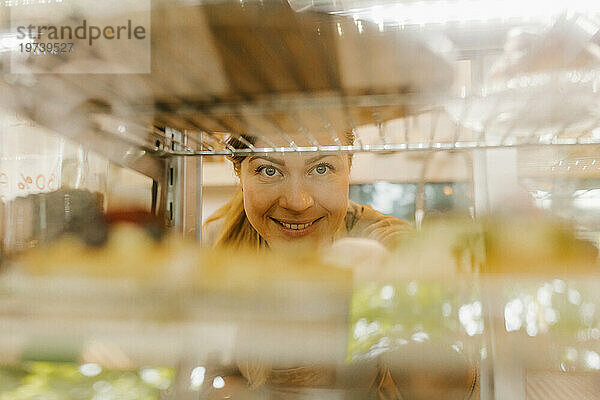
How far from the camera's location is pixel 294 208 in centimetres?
62

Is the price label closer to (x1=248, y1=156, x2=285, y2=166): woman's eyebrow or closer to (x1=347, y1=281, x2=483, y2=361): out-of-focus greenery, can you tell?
(x1=248, y1=156, x2=285, y2=166): woman's eyebrow

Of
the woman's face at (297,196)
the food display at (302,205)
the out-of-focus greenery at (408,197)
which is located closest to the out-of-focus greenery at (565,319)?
the food display at (302,205)

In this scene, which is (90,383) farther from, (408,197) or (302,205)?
(408,197)

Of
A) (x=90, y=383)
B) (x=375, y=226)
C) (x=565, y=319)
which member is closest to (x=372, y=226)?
(x=375, y=226)

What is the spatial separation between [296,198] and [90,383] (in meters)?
0.32

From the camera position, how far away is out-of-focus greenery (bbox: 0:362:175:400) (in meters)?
0.61

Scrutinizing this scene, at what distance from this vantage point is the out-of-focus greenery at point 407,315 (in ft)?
1.86

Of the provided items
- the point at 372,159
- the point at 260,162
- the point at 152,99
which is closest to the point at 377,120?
the point at 372,159

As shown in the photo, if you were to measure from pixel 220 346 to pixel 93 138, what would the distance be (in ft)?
0.98

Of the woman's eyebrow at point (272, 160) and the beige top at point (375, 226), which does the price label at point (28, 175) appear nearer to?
the woman's eyebrow at point (272, 160)

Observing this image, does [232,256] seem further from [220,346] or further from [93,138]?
[93,138]

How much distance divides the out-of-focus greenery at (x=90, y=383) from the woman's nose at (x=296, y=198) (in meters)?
0.23

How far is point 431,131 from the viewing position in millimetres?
597

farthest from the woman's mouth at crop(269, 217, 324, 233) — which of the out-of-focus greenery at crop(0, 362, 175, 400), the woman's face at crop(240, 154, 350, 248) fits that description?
the out-of-focus greenery at crop(0, 362, 175, 400)
